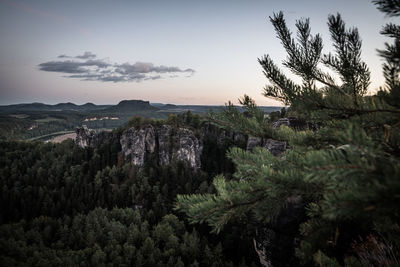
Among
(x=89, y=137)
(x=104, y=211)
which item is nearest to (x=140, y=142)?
(x=104, y=211)

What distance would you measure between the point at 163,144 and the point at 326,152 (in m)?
51.7

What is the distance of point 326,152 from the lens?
128 centimetres

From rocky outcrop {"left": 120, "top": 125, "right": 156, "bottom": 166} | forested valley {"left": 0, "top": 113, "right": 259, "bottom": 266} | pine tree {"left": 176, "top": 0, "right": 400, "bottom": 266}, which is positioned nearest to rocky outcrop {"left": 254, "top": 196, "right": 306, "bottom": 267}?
pine tree {"left": 176, "top": 0, "right": 400, "bottom": 266}

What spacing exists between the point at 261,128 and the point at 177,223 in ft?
104

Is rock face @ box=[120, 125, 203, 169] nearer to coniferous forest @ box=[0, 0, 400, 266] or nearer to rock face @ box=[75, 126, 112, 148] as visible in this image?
rock face @ box=[75, 126, 112, 148]

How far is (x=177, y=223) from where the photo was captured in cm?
3086

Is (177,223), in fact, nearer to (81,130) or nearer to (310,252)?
(310,252)

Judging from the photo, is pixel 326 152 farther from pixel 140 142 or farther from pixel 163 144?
pixel 140 142

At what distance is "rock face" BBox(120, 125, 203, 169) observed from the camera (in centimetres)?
5056

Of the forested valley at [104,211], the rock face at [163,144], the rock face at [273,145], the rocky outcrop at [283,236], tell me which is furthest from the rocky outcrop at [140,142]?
the rocky outcrop at [283,236]

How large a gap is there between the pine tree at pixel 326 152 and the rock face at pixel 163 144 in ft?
156

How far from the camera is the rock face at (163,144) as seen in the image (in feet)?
166

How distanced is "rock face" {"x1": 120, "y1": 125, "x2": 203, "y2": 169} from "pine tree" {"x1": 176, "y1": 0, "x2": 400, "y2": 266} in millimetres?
47507

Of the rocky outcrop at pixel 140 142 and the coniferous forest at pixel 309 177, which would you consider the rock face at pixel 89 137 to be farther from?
the coniferous forest at pixel 309 177
